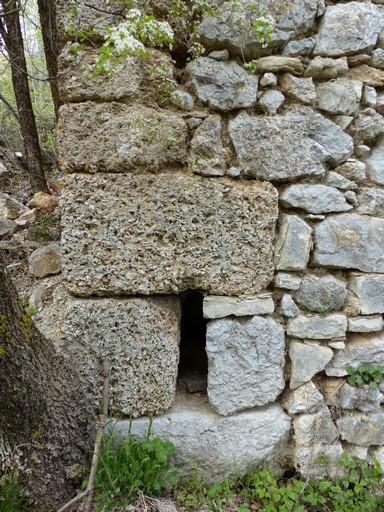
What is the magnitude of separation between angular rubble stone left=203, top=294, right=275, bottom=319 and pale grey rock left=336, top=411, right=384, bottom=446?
0.77 meters

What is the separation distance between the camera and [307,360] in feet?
6.02

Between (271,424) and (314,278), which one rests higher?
(314,278)

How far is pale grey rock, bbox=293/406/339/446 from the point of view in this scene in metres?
1.84

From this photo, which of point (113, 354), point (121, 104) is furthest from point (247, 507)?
point (121, 104)

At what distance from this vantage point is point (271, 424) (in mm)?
1820

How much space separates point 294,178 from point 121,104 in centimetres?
93

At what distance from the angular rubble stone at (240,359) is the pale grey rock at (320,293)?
0.20 meters

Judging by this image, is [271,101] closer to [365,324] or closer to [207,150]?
[207,150]

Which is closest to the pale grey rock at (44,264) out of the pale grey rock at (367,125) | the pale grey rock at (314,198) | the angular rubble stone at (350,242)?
the pale grey rock at (314,198)

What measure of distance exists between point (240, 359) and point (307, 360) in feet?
1.17

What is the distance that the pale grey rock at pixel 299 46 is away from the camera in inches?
69.3

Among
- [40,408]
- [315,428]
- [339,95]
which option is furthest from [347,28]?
[40,408]

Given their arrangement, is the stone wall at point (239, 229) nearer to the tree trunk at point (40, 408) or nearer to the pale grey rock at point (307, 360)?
the pale grey rock at point (307, 360)

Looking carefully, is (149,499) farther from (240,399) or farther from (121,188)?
(121,188)
